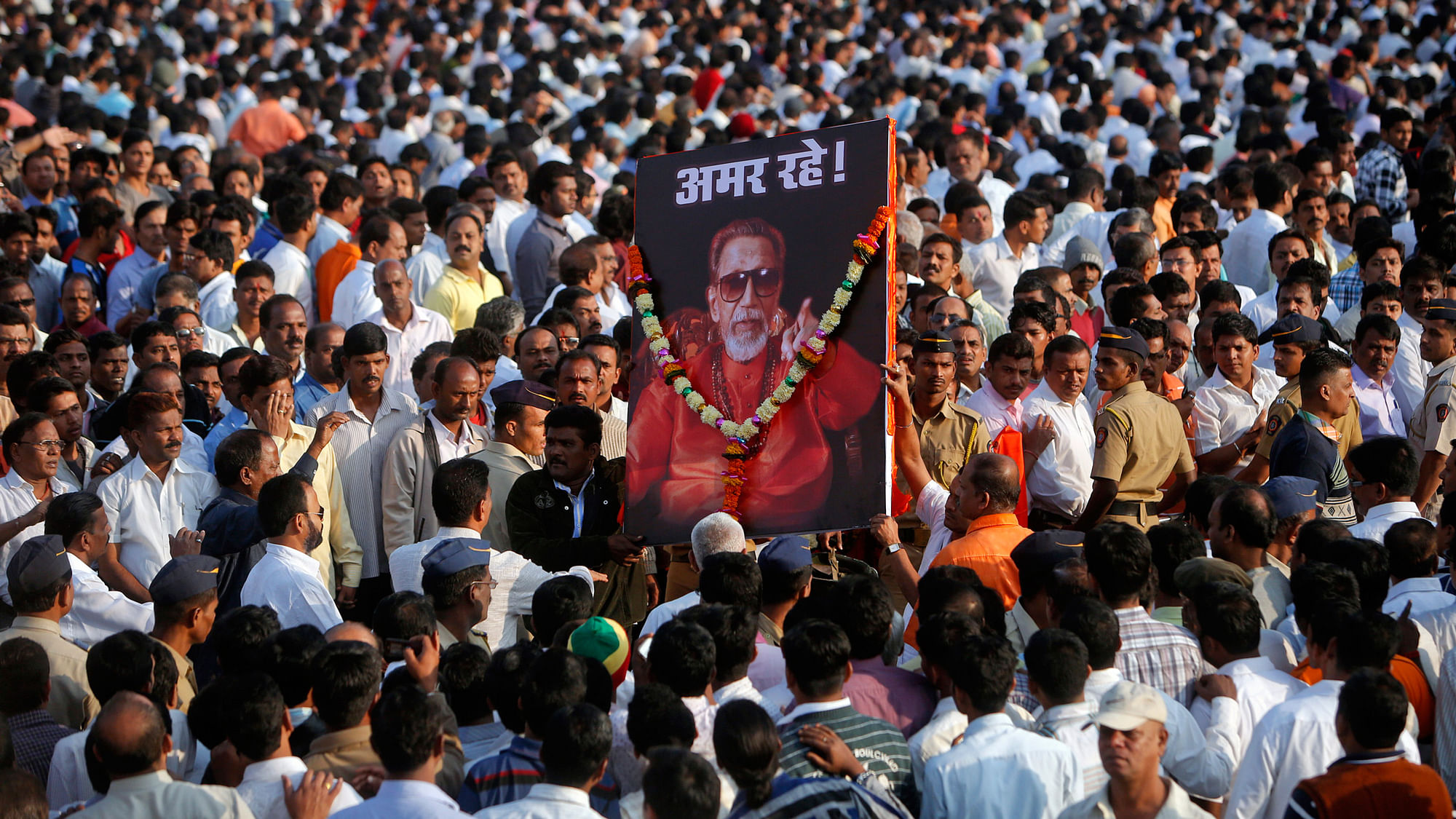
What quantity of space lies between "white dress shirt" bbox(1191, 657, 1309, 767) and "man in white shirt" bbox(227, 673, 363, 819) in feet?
8.59

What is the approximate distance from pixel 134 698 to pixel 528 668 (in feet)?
3.62

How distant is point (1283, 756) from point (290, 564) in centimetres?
373

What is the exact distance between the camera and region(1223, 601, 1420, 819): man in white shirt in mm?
4371

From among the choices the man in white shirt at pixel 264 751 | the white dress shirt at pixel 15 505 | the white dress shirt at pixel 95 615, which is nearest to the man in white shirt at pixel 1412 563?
the man in white shirt at pixel 264 751

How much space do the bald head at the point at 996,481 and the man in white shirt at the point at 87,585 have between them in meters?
3.38

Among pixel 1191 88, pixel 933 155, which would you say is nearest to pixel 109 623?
pixel 933 155

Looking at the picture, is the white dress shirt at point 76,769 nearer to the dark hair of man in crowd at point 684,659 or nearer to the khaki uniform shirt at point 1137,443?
the dark hair of man in crowd at point 684,659

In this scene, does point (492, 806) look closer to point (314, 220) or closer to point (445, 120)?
point (314, 220)

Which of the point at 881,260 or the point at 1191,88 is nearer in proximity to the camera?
the point at 881,260

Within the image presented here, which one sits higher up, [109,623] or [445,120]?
[445,120]

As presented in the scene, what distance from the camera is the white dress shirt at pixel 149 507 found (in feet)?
22.5

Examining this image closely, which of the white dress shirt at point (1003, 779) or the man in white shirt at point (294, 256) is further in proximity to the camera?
the man in white shirt at point (294, 256)

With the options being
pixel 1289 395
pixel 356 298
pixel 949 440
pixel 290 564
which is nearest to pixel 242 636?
pixel 290 564

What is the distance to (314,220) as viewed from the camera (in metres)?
11.0
